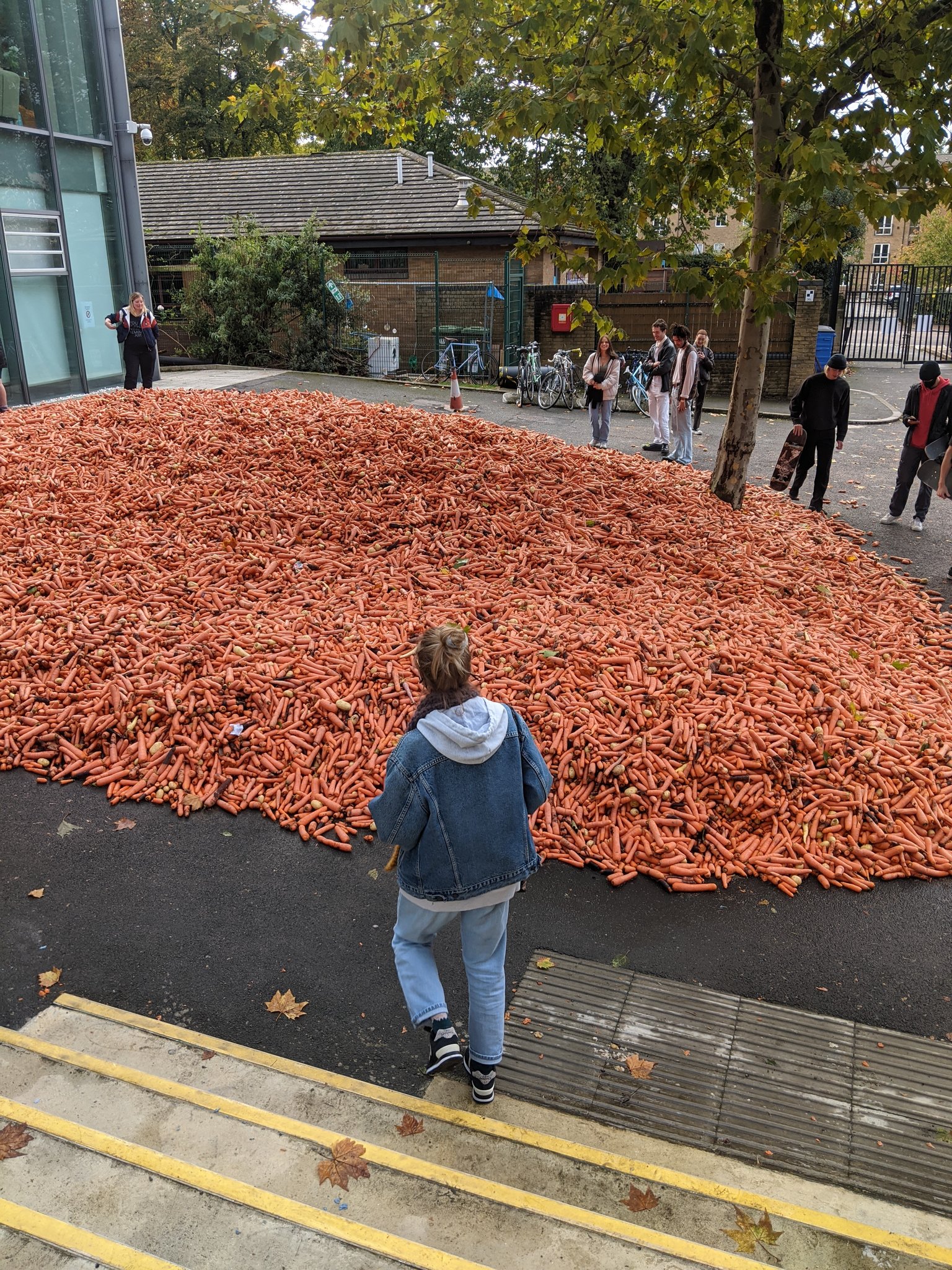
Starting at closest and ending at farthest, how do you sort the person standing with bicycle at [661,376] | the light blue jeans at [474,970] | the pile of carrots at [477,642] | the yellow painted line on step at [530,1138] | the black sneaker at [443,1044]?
the yellow painted line on step at [530,1138], the light blue jeans at [474,970], the black sneaker at [443,1044], the pile of carrots at [477,642], the person standing with bicycle at [661,376]

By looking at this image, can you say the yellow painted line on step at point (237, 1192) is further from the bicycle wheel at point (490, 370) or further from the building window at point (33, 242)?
the bicycle wheel at point (490, 370)

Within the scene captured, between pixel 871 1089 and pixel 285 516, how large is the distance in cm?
714

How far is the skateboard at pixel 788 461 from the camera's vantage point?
487 inches

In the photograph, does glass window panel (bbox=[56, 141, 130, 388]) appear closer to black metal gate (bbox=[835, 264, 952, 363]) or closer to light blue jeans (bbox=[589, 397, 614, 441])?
light blue jeans (bbox=[589, 397, 614, 441])

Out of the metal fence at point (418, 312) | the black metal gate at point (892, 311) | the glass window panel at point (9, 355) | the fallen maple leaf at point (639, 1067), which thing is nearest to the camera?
the fallen maple leaf at point (639, 1067)

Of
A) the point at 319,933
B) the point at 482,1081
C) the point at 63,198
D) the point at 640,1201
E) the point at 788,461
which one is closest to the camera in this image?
the point at 640,1201

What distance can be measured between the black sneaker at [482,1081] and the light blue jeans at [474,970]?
29mm

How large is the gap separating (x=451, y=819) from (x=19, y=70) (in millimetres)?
18382

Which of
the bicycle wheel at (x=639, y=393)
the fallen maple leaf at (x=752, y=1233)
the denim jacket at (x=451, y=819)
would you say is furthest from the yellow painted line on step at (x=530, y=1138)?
the bicycle wheel at (x=639, y=393)

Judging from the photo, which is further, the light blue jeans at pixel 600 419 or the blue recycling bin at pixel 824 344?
the blue recycling bin at pixel 824 344

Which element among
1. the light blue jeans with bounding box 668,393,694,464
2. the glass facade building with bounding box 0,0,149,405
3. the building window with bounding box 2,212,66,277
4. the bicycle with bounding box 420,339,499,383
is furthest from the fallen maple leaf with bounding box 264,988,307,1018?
the bicycle with bounding box 420,339,499,383

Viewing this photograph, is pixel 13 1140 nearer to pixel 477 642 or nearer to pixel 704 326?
pixel 477 642

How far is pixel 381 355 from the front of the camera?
83.5ft

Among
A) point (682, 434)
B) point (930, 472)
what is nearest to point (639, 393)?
point (682, 434)
